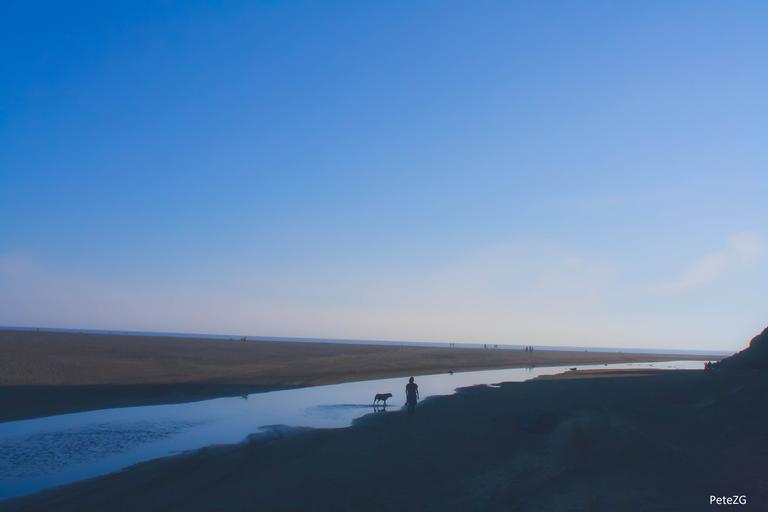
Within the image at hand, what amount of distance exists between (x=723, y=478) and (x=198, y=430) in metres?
20.1

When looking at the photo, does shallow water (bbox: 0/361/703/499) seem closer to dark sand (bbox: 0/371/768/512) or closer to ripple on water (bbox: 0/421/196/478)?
ripple on water (bbox: 0/421/196/478)

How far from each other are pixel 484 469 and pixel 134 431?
16.0 metres

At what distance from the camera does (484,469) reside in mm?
15508

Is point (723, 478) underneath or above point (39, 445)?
above

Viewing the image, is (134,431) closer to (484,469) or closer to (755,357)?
(484,469)

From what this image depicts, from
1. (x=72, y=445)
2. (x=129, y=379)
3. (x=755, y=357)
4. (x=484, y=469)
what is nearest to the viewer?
(x=484, y=469)

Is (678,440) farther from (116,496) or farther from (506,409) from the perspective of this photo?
(116,496)

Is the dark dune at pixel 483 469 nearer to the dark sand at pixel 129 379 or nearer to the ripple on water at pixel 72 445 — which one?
the ripple on water at pixel 72 445

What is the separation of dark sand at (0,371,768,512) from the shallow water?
70.8 inches

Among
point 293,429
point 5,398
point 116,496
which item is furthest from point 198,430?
point 5,398

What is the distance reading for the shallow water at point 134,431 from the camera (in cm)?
1762

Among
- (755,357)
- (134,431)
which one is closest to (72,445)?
(134,431)

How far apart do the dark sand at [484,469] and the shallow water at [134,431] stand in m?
1.80

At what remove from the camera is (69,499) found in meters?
14.3
